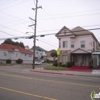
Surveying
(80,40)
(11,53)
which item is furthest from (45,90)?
(11,53)

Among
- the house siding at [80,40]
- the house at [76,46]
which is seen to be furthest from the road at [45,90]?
A: the house siding at [80,40]

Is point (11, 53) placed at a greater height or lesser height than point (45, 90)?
greater

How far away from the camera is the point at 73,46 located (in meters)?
29.9

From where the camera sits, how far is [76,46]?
29.7 metres

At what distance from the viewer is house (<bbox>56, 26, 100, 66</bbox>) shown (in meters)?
28.5

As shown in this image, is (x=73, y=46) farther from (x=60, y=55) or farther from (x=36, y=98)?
(x=36, y=98)

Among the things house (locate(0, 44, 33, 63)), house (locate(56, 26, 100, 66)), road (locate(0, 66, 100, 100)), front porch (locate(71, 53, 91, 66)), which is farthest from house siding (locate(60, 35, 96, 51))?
house (locate(0, 44, 33, 63))

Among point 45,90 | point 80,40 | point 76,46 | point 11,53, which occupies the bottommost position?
point 45,90

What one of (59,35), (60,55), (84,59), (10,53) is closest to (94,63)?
(84,59)

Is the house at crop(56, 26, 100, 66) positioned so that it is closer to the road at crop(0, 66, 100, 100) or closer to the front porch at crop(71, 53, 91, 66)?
the front porch at crop(71, 53, 91, 66)

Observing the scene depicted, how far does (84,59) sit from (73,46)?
3685 mm

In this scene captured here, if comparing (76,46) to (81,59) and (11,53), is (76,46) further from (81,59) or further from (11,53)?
(11,53)

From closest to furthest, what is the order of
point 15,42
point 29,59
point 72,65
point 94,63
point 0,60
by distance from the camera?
point 94,63, point 72,65, point 0,60, point 29,59, point 15,42

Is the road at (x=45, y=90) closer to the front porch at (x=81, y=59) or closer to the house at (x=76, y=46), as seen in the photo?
the house at (x=76, y=46)
